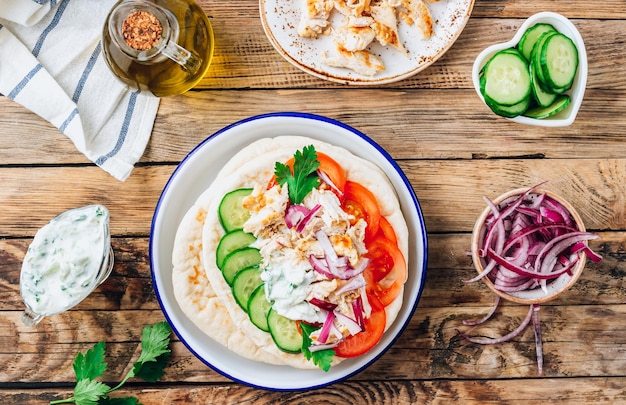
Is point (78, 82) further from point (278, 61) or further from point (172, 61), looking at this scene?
point (278, 61)

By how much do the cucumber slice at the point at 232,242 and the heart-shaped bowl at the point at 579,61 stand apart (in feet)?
4.41

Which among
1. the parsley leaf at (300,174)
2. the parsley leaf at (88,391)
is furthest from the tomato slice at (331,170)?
the parsley leaf at (88,391)

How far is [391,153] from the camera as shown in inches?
123

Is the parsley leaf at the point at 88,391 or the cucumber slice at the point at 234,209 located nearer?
the cucumber slice at the point at 234,209

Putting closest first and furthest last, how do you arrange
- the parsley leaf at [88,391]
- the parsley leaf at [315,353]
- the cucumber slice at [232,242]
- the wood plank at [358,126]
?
the parsley leaf at [315,353] < the cucumber slice at [232,242] < the parsley leaf at [88,391] < the wood plank at [358,126]

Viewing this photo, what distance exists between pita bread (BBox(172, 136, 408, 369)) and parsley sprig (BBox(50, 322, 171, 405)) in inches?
12.8

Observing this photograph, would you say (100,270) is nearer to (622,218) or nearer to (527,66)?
(527,66)

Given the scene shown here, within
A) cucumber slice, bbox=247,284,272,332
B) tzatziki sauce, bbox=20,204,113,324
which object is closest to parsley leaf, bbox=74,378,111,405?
tzatziki sauce, bbox=20,204,113,324

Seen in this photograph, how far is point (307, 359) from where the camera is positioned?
8.58ft

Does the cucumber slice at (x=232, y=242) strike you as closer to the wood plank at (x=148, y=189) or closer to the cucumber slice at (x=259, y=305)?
the cucumber slice at (x=259, y=305)

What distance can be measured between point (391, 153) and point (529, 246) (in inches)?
32.9

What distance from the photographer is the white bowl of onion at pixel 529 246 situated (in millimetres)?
2783

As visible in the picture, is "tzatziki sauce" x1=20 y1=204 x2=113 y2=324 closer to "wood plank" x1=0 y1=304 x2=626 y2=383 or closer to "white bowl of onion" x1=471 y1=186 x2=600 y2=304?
"wood plank" x1=0 y1=304 x2=626 y2=383

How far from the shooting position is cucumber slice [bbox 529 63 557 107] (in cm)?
279
